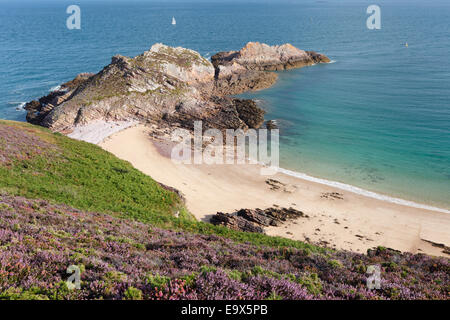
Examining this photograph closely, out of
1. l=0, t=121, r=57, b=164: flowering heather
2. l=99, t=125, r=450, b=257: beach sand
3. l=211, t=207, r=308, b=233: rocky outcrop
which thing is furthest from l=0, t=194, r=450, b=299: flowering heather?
l=99, t=125, r=450, b=257: beach sand

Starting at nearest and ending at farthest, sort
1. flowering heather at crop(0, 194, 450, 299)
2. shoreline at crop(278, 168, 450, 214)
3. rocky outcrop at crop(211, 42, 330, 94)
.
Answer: flowering heather at crop(0, 194, 450, 299) → shoreline at crop(278, 168, 450, 214) → rocky outcrop at crop(211, 42, 330, 94)

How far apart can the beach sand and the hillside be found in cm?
818

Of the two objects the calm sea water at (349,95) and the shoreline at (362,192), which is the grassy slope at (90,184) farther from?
the calm sea water at (349,95)

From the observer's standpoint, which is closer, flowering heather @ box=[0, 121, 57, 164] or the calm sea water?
flowering heather @ box=[0, 121, 57, 164]

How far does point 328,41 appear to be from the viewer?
398 ft

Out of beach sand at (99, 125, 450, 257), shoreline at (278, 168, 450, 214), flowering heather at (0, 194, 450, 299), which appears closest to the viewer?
flowering heather at (0, 194, 450, 299)

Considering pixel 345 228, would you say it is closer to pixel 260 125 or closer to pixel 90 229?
pixel 90 229

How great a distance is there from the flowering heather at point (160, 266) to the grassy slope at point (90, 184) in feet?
8.19

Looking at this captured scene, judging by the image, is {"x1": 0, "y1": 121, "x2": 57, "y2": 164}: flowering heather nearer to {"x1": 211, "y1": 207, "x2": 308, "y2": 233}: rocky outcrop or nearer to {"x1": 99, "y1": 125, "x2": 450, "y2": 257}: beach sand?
{"x1": 99, "y1": 125, "x2": 450, "y2": 257}: beach sand

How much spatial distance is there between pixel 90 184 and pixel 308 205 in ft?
65.3

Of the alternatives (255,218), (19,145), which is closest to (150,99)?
(19,145)

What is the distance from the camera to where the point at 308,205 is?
3027 cm

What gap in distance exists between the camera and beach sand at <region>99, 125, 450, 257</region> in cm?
2511

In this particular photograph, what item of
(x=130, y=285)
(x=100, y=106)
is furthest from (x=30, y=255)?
(x=100, y=106)
